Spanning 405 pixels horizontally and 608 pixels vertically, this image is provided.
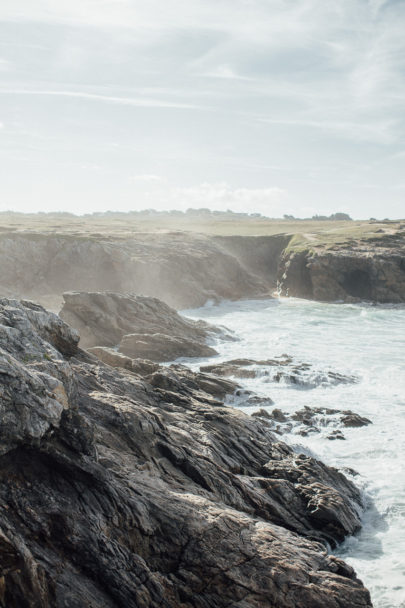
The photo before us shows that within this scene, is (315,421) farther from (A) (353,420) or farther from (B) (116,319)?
(B) (116,319)

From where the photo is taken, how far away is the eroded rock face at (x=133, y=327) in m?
33.2

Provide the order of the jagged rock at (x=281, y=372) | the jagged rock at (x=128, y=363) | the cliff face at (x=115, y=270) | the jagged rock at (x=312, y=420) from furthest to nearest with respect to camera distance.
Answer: the cliff face at (x=115, y=270)
the jagged rock at (x=281, y=372)
the jagged rock at (x=128, y=363)
the jagged rock at (x=312, y=420)

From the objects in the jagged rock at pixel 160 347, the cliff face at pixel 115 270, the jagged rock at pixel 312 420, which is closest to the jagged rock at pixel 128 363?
the jagged rock at pixel 312 420

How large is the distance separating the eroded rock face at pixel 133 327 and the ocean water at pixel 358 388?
2.03m

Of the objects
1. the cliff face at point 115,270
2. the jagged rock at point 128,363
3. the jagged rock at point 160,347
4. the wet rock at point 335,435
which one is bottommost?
the wet rock at point 335,435

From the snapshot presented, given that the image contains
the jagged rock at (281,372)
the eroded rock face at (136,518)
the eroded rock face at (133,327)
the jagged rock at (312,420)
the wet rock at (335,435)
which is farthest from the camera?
the eroded rock face at (133,327)

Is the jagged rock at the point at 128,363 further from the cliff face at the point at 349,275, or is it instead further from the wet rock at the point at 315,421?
the cliff face at the point at 349,275

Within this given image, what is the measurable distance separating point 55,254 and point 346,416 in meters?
48.7

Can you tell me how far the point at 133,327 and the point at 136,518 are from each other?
26.4m

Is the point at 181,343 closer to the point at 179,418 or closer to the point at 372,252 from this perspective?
the point at 179,418

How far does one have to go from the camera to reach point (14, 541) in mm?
8344

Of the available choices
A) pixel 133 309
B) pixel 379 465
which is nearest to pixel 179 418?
pixel 379 465

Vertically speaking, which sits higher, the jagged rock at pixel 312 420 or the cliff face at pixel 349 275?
the cliff face at pixel 349 275

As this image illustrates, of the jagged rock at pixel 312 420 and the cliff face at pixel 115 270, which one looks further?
the cliff face at pixel 115 270
